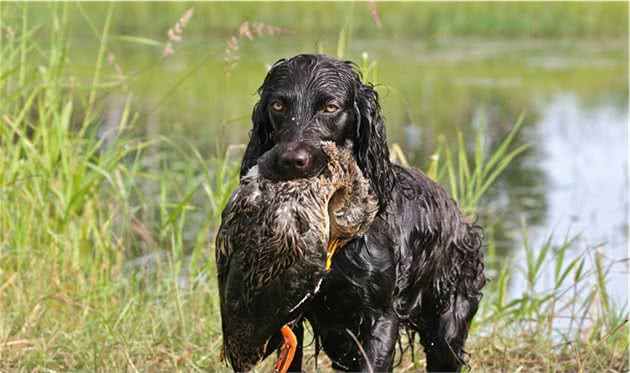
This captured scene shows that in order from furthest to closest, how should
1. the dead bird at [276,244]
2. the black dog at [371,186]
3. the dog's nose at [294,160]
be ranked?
the black dog at [371,186] < the dog's nose at [294,160] < the dead bird at [276,244]

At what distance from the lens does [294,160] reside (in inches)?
131

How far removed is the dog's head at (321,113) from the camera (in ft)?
12.0

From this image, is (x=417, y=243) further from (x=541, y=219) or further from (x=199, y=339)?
(x=541, y=219)

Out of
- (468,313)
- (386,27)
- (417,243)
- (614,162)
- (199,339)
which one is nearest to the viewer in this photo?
(417,243)

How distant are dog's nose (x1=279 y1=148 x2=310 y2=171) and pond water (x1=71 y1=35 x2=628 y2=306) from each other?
232 cm

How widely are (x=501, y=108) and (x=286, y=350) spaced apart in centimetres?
1243

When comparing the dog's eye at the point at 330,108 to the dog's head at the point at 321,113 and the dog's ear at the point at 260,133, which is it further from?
the dog's ear at the point at 260,133

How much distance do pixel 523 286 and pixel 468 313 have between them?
3.82 meters

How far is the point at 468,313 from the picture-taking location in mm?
4625

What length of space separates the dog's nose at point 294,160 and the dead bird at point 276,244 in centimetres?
7

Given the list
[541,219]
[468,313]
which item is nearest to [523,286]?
[541,219]

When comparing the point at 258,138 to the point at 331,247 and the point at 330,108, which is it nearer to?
the point at 330,108

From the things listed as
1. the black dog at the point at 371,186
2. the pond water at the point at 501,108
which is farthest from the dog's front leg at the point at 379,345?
the pond water at the point at 501,108

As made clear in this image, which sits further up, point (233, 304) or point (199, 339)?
point (233, 304)
